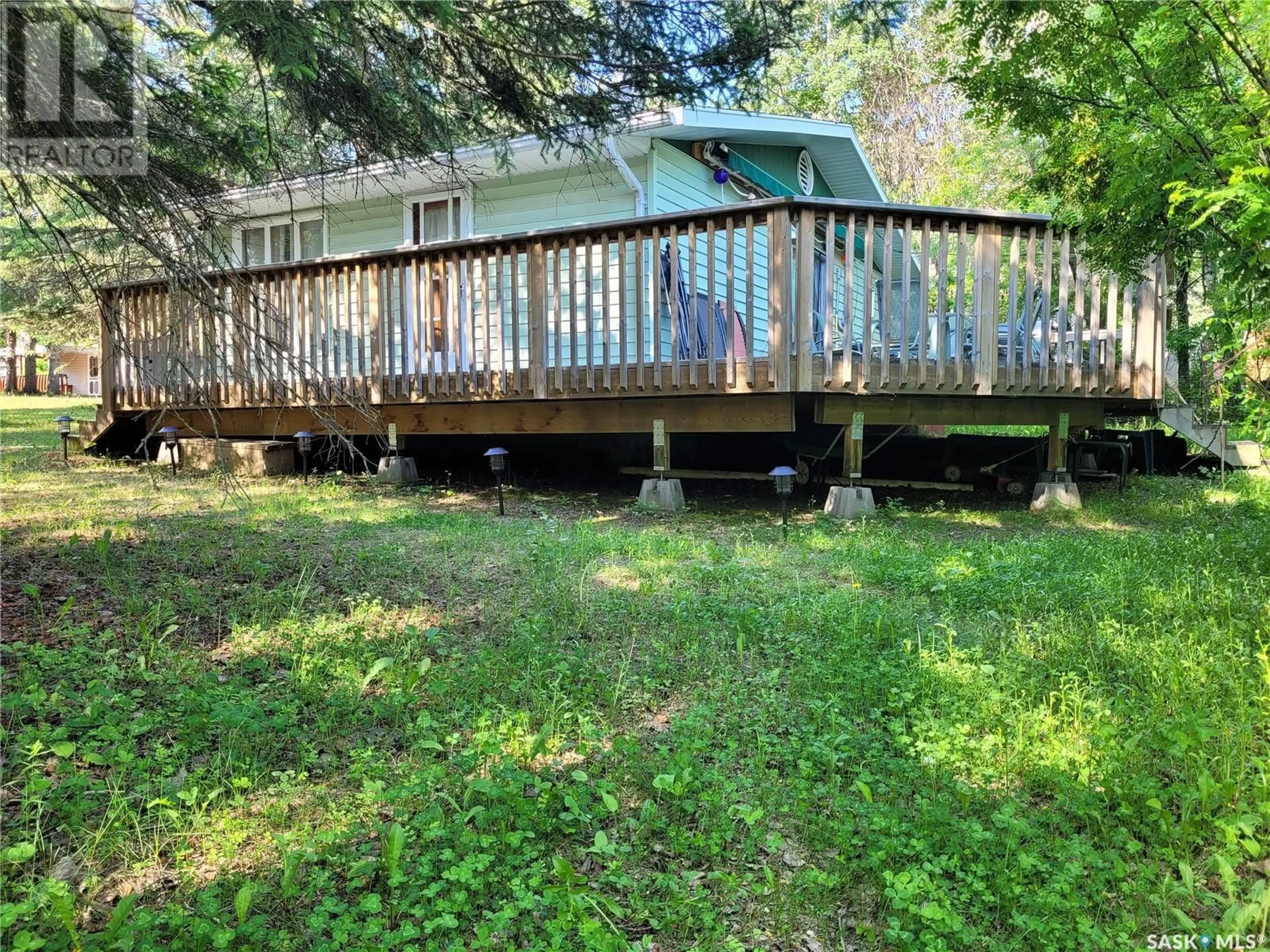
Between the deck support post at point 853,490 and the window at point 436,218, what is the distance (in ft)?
21.4

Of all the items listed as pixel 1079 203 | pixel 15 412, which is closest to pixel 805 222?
pixel 1079 203

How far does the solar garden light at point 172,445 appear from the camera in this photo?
8.41 m

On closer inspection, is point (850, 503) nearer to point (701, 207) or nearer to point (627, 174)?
point (627, 174)

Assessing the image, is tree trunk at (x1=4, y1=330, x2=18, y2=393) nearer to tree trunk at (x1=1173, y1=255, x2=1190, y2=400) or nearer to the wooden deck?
the wooden deck

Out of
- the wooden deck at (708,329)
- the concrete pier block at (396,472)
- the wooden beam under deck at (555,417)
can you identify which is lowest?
the concrete pier block at (396,472)

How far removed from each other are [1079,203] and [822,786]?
155 inches

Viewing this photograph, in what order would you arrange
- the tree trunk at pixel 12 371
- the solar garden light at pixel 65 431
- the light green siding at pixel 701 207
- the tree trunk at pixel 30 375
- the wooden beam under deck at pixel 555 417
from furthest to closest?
the tree trunk at pixel 30 375 → the tree trunk at pixel 12 371 → the solar garden light at pixel 65 431 → the light green siding at pixel 701 207 → the wooden beam under deck at pixel 555 417

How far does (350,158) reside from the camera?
5707 millimetres

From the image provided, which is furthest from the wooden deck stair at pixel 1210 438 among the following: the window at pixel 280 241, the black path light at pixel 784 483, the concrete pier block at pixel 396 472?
the window at pixel 280 241

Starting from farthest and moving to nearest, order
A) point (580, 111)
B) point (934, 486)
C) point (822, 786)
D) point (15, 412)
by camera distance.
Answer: point (15, 412) → point (934, 486) → point (580, 111) → point (822, 786)

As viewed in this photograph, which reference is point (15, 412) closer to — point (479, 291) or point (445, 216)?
point (445, 216)

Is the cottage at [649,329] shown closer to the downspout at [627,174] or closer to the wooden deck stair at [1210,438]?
the downspout at [627,174]

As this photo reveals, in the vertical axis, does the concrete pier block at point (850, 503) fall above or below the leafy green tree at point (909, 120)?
below

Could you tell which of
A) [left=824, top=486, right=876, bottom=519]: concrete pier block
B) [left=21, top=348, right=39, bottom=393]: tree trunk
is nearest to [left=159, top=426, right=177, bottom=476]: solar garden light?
[left=824, top=486, right=876, bottom=519]: concrete pier block
